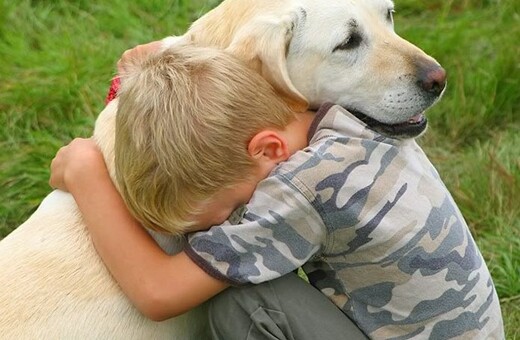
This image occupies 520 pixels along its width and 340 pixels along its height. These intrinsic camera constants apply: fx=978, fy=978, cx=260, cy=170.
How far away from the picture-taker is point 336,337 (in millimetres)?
2275

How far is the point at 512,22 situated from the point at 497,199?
52.0 inches

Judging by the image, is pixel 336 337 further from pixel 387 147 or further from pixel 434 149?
pixel 434 149

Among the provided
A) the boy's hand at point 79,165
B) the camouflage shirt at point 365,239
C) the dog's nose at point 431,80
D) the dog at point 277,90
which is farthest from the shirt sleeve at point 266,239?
the dog's nose at point 431,80

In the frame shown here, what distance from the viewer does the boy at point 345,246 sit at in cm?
214

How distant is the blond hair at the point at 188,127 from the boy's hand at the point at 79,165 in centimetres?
17

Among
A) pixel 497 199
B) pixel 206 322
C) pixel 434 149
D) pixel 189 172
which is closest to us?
pixel 189 172

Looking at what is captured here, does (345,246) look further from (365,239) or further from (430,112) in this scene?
(430,112)

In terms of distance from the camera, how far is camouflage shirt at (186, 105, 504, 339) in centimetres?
213

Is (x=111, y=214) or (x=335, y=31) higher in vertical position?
(x=335, y=31)

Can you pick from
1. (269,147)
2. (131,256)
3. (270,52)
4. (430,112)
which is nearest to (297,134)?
(269,147)

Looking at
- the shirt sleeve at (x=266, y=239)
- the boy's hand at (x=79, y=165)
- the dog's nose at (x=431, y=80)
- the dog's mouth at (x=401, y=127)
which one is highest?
the dog's nose at (x=431, y=80)

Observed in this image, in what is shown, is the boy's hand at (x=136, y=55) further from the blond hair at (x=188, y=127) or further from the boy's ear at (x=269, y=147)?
the boy's ear at (x=269, y=147)

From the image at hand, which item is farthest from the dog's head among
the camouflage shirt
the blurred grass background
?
the blurred grass background

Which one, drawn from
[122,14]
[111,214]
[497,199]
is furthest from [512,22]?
[111,214]
